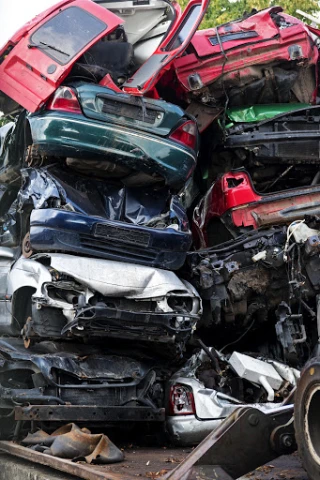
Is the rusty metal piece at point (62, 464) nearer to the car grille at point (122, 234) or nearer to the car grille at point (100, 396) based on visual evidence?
the car grille at point (100, 396)

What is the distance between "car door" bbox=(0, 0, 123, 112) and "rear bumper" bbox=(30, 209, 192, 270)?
1.16 m

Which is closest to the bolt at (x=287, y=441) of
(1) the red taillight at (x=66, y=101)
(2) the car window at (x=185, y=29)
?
(1) the red taillight at (x=66, y=101)

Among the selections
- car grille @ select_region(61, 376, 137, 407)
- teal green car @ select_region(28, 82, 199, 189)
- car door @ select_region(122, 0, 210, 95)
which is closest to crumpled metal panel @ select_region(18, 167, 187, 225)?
teal green car @ select_region(28, 82, 199, 189)

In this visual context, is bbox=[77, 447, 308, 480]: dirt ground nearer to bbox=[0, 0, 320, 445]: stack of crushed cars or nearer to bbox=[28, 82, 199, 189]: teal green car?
bbox=[0, 0, 320, 445]: stack of crushed cars

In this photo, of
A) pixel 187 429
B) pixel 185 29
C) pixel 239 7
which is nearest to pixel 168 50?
pixel 185 29

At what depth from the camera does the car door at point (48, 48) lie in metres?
7.66

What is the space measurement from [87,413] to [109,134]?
252 cm

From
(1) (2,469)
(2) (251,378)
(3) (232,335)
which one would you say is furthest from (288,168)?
(1) (2,469)

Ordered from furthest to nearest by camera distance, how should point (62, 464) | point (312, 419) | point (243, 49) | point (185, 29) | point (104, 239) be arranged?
point (243, 49) → point (185, 29) → point (104, 239) → point (62, 464) → point (312, 419)

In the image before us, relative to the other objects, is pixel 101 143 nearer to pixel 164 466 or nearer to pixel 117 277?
pixel 117 277

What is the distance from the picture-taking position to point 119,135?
762 cm

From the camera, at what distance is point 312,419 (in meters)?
3.54

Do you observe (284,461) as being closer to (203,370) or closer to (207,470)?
(207,470)

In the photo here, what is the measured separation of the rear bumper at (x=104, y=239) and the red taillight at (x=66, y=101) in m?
1.01
